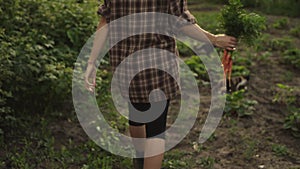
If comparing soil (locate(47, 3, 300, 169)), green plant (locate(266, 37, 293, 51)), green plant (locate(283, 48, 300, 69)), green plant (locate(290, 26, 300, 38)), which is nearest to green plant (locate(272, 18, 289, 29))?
green plant (locate(290, 26, 300, 38))

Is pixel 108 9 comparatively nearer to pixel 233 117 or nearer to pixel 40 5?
pixel 40 5

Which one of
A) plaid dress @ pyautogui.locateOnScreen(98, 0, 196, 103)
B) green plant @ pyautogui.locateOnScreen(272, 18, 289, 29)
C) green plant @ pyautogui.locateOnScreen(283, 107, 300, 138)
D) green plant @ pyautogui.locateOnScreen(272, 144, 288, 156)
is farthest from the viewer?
green plant @ pyautogui.locateOnScreen(272, 18, 289, 29)

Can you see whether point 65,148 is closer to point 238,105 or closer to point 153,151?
point 153,151

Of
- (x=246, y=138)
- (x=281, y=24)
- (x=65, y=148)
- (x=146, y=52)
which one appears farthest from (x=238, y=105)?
(x=281, y=24)

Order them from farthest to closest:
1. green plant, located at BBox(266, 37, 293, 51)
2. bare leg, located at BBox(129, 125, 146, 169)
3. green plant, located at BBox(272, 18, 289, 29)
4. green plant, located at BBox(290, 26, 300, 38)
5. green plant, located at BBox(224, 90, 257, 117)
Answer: green plant, located at BBox(272, 18, 289, 29) → green plant, located at BBox(290, 26, 300, 38) → green plant, located at BBox(266, 37, 293, 51) → green plant, located at BBox(224, 90, 257, 117) → bare leg, located at BBox(129, 125, 146, 169)

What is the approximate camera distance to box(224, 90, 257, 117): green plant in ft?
15.8

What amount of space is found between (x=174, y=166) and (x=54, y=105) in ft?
4.31

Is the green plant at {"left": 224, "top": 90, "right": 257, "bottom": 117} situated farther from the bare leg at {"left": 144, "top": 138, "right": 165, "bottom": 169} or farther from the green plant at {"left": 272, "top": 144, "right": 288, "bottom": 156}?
the bare leg at {"left": 144, "top": 138, "right": 165, "bottom": 169}

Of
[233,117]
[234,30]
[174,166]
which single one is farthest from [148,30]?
[233,117]

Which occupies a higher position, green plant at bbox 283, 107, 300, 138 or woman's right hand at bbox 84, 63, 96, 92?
woman's right hand at bbox 84, 63, 96, 92

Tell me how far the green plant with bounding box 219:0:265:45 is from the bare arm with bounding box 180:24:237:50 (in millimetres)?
77

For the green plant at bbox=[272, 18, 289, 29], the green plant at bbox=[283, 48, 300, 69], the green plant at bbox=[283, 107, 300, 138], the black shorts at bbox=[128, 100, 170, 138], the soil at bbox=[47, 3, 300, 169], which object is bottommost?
the soil at bbox=[47, 3, 300, 169]

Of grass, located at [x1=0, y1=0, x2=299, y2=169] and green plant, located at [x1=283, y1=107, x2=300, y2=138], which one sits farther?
green plant, located at [x1=283, y1=107, x2=300, y2=138]

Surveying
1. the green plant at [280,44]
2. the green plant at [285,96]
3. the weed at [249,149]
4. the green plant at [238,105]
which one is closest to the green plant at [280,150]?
the weed at [249,149]
